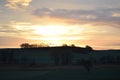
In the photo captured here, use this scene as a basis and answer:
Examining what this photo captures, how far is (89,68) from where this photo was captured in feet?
215

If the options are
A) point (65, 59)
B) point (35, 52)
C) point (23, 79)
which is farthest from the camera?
point (35, 52)

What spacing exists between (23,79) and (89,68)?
78.6ft

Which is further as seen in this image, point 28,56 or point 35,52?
point 35,52

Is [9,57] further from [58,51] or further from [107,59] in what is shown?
[107,59]

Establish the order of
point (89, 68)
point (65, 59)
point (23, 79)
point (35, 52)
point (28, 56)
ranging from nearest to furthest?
point (23, 79)
point (89, 68)
point (65, 59)
point (28, 56)
point (35, 52)

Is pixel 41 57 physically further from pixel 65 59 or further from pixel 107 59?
pixel 107 59

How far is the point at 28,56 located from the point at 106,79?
70590 mm

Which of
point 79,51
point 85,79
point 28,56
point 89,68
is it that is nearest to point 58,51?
point 28,56

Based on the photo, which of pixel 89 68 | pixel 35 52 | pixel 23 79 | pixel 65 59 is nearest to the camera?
pixel 23 79

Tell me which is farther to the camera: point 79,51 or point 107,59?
point 79,51

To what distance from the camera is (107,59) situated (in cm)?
10325

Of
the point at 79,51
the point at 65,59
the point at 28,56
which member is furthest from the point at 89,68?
the point at 79,51

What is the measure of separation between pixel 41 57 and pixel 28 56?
550 centimetres

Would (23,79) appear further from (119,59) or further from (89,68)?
(119,59)
